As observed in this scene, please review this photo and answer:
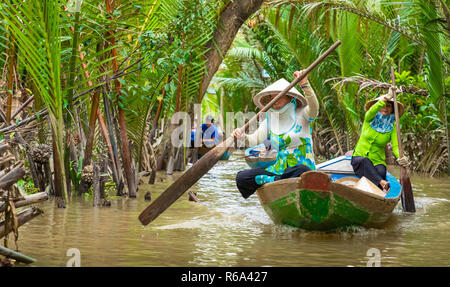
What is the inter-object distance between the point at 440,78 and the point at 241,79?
9.35m

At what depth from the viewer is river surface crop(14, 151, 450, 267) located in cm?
481

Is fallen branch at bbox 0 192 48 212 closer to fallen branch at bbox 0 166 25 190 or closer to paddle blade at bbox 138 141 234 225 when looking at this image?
fallen branch at bbox 0 166 25 190

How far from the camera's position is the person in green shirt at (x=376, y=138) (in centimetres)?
760

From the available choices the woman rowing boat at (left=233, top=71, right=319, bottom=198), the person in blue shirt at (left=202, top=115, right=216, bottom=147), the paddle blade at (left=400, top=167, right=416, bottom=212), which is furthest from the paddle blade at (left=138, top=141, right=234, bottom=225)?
the person in blue shirt at (left=202, top=115, right=216, bottom=147)

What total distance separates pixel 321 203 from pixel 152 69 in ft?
9.09

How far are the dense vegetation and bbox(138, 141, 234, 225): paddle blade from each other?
2.71 feet

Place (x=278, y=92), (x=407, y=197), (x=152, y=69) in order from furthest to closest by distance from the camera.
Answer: (x=407, y=197), (x=152, y=69), (x=278, y=92)

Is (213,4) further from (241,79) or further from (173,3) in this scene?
(241,79)

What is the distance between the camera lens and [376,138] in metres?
7.75

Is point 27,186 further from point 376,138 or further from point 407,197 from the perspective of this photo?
point 407,197

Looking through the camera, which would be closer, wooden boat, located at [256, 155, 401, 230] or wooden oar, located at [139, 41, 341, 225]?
wooden oar, located at [139, 41, 341, 225]

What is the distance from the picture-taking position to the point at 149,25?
7.49 m

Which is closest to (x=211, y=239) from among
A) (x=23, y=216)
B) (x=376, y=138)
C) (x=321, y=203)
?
(x=321, y=203)
